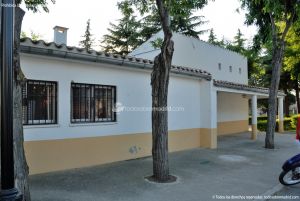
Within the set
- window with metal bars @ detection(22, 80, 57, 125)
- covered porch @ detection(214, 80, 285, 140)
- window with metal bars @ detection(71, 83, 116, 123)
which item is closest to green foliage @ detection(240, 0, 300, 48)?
covered porch @ detection(214, 80, 285, 140)

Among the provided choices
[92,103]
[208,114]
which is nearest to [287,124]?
[208,114]

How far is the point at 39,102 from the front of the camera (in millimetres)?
7703

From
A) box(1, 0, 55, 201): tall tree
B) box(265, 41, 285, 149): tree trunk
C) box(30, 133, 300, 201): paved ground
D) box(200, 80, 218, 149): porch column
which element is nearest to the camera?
box(1, 0, 55, 201): tall tree

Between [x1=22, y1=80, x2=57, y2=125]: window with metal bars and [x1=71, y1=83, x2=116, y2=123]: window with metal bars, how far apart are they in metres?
0.61

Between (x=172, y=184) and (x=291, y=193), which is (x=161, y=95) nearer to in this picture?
(x=172, y=184)

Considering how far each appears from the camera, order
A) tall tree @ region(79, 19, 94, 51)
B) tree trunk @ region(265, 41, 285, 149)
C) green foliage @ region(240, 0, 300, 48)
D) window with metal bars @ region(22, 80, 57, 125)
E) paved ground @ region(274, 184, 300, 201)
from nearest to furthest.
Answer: paved ground @ region(274, 184, 300, 201) < window with metal bars @ region(22, 80, 57, 125) < green foliage @ region(240, 0, 300, 48) < tree trunk @ region(265, 41, 285, 149) < tall tree @ region(79, 19, 94, 51)

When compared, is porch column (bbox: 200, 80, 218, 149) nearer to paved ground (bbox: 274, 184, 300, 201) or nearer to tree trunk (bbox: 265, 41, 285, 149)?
tree trunk (bbox: 265, 41, 285, 149)

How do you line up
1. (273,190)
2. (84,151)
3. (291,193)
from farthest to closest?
(84,151)
(273,190)
(291,193)

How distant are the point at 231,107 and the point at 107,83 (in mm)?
12186

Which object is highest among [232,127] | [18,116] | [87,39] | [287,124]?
[87,39]

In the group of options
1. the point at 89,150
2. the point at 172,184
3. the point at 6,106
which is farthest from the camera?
the point at 89,150

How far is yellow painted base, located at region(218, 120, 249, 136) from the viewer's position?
18.2 m

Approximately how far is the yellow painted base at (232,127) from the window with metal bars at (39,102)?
12.3 meters

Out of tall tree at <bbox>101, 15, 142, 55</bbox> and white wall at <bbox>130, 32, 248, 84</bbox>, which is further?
tall tree at <bbox>101, 15, 142, 55</bbox>
